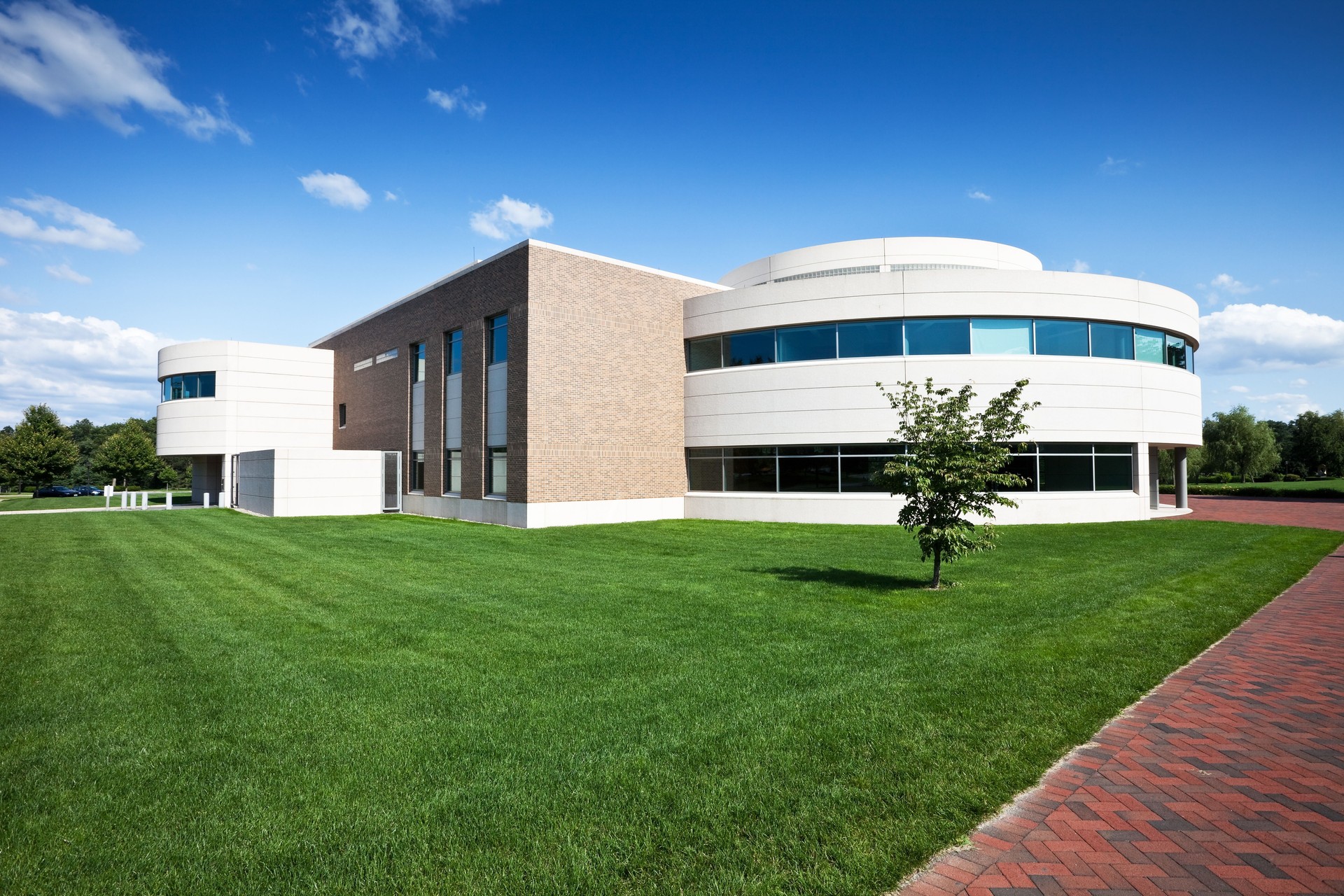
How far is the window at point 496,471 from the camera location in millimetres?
26062

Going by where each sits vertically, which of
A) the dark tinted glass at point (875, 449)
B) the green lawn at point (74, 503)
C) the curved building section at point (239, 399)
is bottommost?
the green lawn at point (74, 503)

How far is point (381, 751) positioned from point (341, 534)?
1924 cm

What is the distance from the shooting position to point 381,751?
203 inches

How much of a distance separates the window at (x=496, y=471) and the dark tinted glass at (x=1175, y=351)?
84.7 feet

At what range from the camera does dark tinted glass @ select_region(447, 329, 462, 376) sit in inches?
1172

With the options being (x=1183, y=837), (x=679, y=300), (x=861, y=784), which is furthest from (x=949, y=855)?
(x=679, y=300)

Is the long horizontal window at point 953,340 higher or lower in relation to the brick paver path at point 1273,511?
higher

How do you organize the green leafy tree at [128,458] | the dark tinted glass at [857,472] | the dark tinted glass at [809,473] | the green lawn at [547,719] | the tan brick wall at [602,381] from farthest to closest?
1. the green leafy tree at [128,458]
2. the dark tinted glass at [809,473]
3. the dark tinted glass at [857,472]
4. the tan brick wall at [602,381]
5. the green lawn at [547,719]

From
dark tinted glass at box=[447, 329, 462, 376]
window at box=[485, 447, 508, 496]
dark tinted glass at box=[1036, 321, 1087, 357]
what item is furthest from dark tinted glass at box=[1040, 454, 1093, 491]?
dark tinted glass at box=[447, 329, 462, 376]

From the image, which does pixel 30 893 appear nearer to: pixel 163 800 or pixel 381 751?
pixel 163 800

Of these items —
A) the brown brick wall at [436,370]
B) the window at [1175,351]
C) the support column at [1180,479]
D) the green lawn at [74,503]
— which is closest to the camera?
the brown brick wall at [436,370]

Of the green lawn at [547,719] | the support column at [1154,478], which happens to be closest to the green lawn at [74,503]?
the green lawn at [547,719]

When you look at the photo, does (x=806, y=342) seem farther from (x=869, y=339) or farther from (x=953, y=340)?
(x=953, y=340)

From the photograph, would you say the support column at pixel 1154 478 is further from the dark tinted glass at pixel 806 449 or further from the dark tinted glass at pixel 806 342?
the dark tinted glass at pixel 806 342
